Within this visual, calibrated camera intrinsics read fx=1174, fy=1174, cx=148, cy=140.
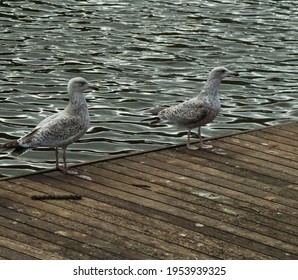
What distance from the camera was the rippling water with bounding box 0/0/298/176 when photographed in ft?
60.6

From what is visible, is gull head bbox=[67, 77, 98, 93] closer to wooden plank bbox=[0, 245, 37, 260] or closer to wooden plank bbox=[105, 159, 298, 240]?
wooden plank bbox=[105, 159, 298, 240]

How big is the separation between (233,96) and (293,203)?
732 centimetres

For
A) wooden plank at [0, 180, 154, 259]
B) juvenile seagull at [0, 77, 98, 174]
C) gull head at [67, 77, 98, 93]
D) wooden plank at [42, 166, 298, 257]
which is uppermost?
gull head at [67, 77, 98, 93]

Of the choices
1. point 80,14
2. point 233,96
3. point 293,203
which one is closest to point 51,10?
point 80,14

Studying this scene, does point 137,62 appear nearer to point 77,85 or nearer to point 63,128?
point 77,85

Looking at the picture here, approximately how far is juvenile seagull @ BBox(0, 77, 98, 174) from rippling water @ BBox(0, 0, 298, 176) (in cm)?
247

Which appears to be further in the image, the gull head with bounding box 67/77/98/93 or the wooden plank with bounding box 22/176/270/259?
the gull head with bounding box 67/77/98/93

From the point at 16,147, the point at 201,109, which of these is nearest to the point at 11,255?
the point at 16,147

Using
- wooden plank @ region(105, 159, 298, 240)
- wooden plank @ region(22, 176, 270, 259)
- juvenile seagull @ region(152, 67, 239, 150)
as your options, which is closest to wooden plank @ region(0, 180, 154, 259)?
wooden plank @ region(22, 176, 270, 259)

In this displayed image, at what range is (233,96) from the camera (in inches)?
809

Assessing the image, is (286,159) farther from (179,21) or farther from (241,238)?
(179,21)

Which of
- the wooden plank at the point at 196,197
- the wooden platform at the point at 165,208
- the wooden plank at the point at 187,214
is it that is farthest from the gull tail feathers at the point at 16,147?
the wooden plank at the point at 196,197

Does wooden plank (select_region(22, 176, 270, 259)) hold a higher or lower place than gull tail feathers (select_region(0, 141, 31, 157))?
lower

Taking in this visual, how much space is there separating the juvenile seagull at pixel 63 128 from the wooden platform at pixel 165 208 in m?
0.40
